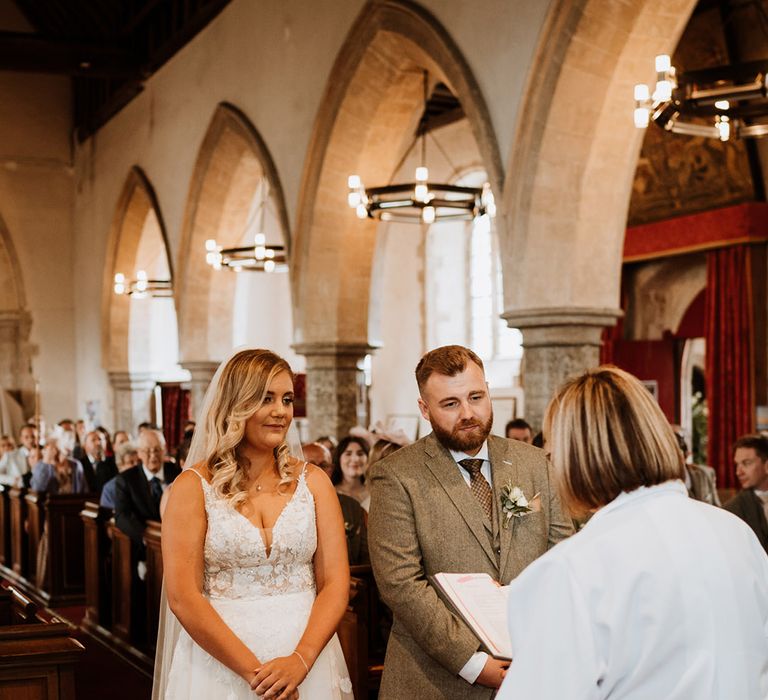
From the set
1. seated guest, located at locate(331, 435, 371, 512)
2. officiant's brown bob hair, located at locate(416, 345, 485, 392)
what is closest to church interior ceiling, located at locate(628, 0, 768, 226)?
seated guest, located at locate(331, 435, 371, 512)

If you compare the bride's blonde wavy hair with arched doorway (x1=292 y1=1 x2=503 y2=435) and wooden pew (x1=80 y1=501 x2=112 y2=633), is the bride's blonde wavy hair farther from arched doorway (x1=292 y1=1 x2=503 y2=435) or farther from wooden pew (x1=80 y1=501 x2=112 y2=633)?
arched doorway (x1=292 y1=1 x2=503 y2=435)

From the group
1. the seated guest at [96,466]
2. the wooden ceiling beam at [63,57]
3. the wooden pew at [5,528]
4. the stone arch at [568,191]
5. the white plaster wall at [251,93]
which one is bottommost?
the wooden pew at [5,528]

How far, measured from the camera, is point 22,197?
66.0ft

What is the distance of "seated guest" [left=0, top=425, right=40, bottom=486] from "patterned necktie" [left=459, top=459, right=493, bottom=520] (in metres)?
10.1

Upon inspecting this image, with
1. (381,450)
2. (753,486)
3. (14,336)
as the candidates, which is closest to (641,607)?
(753,486)

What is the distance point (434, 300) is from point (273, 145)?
5.53 m

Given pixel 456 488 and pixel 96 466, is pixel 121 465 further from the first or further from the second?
pixel 456 488

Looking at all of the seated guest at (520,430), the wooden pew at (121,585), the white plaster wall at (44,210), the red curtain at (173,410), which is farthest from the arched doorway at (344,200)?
the white plaster wall at (44,210)

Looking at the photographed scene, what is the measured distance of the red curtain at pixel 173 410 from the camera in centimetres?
1891

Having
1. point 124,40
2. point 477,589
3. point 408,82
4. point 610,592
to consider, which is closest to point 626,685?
point 610,592

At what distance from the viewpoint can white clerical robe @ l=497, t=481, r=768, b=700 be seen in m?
1.57

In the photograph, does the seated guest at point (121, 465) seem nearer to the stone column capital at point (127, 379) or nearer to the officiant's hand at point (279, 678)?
the officiant's hand at point (279, 678)

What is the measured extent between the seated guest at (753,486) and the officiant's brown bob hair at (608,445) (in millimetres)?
3338

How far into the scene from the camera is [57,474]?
35.2 ft
